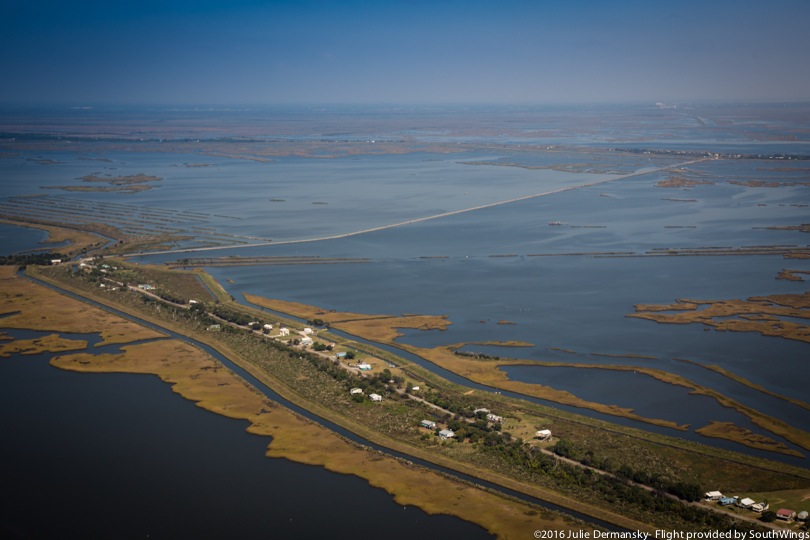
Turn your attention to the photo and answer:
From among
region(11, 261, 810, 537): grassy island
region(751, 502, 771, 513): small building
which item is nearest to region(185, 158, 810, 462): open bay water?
region(11, 261, 810, 537): grassy island

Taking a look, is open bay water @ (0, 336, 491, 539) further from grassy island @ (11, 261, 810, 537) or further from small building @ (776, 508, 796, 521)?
small building @ (776, 508, 796, 521)

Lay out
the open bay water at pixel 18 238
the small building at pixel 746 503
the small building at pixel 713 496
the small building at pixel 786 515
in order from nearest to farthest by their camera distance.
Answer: the small building at pixel 786 515
the small building at pixel 746 503
the small building at pixel 713 496
the open bay water at pixel 18 238

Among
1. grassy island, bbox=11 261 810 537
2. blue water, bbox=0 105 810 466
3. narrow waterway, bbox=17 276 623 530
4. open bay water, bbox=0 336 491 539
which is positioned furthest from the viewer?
blue water, bbox=0 105 810 466

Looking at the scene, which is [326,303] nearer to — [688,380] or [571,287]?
[571,287]

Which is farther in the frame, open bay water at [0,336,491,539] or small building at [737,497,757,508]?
open bay water at [0,336,491,539]

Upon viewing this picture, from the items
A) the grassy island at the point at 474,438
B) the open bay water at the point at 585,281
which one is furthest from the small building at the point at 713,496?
the open bay water at the point at 585,281

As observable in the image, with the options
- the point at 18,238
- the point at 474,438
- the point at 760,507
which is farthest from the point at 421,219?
the point at 760,507

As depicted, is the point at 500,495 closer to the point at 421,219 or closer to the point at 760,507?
the point at 760,507

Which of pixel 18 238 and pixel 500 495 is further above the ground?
pixel 18 238

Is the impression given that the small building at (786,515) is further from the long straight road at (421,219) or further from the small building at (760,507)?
the long straight road at (421,219)
